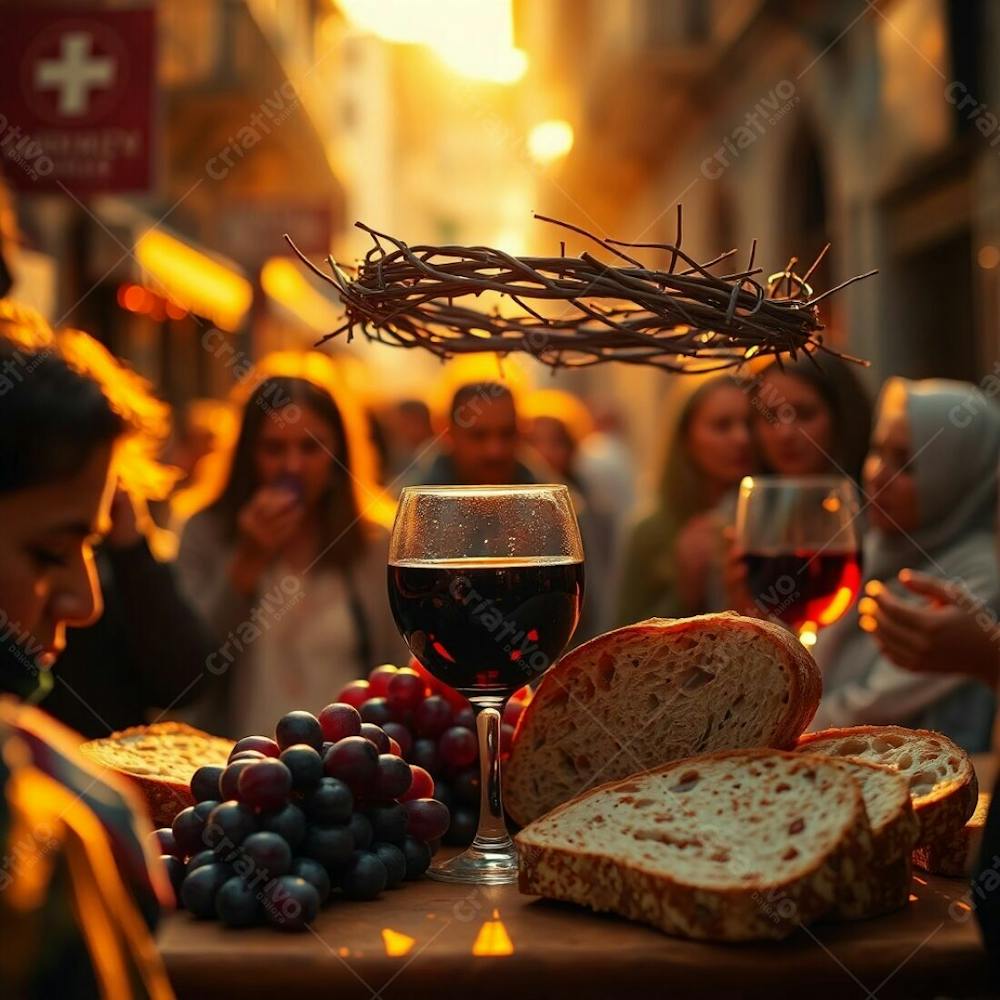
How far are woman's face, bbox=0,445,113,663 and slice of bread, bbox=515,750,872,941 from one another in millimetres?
516

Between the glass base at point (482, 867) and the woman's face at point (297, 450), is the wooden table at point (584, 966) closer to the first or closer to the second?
the glass base at point (482, 867)

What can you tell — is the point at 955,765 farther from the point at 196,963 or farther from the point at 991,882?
the point at 196,963

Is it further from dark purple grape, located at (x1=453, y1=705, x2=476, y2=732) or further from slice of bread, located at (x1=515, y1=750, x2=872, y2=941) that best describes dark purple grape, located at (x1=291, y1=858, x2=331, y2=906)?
dark purple grape, located at (x1=453, y1=705, x2=476, y2=732)

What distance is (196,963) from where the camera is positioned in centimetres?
124

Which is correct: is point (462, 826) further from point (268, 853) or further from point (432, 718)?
point (268, 853)

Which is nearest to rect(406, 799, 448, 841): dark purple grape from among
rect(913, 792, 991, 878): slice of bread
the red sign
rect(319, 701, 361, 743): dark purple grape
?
rect(319, 701, 361, 743): dark purple grape

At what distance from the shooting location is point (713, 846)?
1.32m

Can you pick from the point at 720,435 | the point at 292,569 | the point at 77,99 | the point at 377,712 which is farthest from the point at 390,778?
the point at 77,99

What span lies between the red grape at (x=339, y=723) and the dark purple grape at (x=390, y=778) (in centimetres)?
6

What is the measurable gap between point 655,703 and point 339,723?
1.20 ft

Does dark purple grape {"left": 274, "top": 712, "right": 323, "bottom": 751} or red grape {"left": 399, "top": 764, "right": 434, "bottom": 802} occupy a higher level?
dark purple grape {"left": 274, "top": 712, "right": 323, "bottom": 751}

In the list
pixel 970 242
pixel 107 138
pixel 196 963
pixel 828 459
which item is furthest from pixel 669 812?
pixel 970 242

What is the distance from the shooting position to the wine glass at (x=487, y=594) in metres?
1.51

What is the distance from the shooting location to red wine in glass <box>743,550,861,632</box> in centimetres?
205
